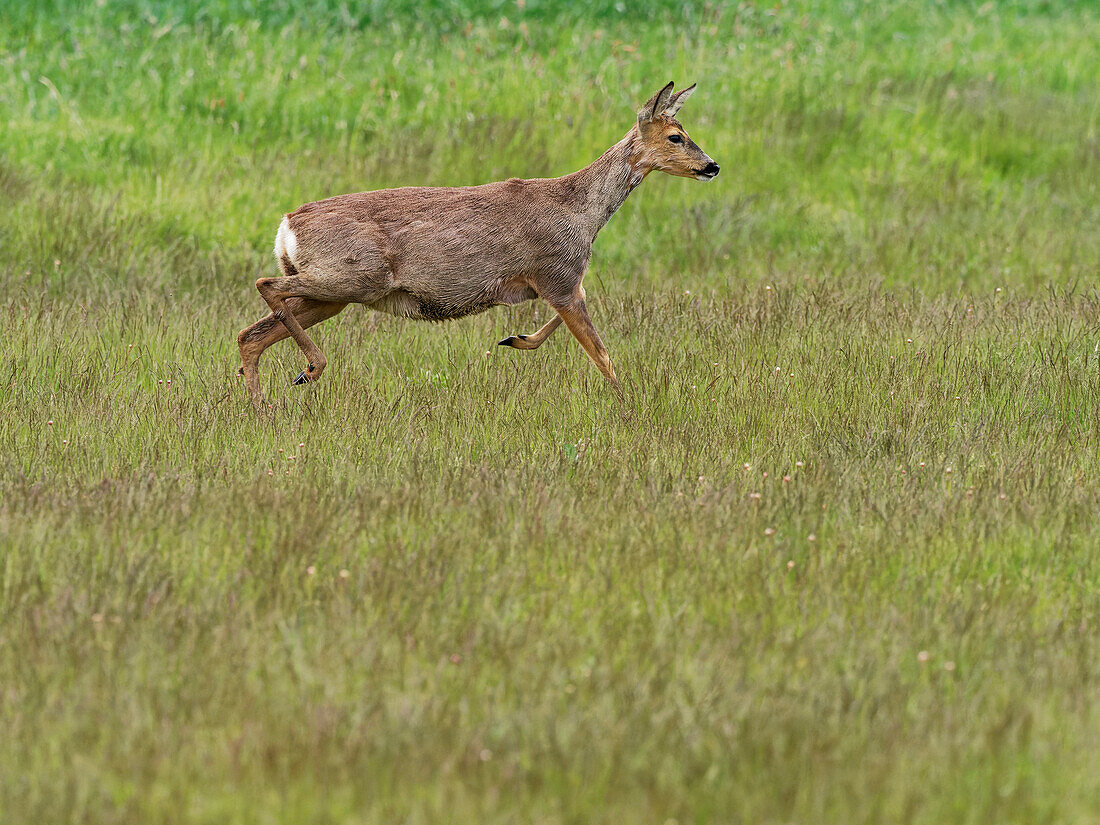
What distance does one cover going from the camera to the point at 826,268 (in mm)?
10922

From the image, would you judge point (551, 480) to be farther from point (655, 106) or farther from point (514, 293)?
point (655, 106)

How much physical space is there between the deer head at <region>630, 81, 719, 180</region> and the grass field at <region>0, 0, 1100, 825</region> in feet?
3.49

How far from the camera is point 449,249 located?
6.95 m

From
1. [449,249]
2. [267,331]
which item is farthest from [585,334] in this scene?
[267,331]

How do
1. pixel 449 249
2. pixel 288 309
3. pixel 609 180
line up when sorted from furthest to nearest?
1. pixel 609 180
2. pixel 288 309
3. pixel 449 249

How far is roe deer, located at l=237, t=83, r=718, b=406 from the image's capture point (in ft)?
22.6

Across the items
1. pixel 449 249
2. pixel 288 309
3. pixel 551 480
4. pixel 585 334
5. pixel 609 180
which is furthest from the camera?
pixel 609 180

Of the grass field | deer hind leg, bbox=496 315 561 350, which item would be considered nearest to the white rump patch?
the grass field

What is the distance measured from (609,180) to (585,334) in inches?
35.2

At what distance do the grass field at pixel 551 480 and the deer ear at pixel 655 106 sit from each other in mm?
1335

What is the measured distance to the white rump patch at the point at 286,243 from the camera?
6.96 meters

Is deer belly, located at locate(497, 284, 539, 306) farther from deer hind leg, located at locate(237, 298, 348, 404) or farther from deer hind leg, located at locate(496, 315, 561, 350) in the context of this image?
deer hind leg, located at locate(237, 298, 348, 404)

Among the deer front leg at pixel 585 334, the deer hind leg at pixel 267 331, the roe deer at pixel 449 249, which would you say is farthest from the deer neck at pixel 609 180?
the deer hind leg at pixel 267 331

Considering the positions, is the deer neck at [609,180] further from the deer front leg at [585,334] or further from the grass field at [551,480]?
the grass field at [551,480]
